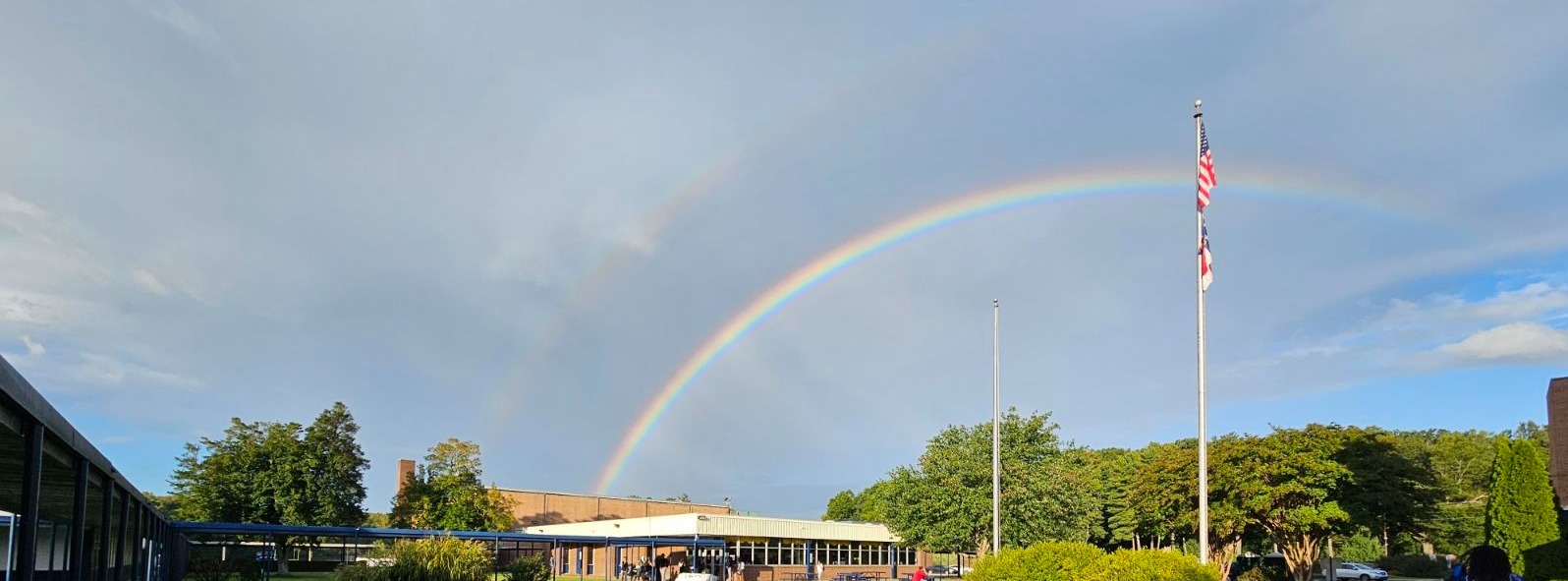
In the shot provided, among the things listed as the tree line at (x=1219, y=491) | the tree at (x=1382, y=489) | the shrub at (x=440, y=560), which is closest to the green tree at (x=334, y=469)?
the tree line at (x=1219, y=491)

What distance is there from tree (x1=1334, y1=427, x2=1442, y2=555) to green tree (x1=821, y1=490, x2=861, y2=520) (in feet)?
317

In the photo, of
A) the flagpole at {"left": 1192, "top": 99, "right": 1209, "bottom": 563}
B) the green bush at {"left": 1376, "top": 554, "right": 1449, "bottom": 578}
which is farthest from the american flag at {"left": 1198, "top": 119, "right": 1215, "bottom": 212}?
the green bush at {"left": 1376, "top": 554, "right": 1449, "bottom": 578}

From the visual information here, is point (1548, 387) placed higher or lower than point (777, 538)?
higher

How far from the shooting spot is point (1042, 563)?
2223cm

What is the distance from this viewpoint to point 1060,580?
21.7m

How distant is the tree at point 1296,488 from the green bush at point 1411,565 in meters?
31.2

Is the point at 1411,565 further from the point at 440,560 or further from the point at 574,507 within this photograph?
the point at 440,560

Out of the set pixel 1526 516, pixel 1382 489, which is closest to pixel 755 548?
pixel 1382 489

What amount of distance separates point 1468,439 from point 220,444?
4641 inches

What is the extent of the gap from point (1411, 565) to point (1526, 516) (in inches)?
1819

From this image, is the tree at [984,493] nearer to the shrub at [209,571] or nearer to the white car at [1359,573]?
the white car at [1359,573]

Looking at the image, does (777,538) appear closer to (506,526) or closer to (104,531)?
(506,526)

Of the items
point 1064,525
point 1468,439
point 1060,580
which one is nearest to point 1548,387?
point 1064,525

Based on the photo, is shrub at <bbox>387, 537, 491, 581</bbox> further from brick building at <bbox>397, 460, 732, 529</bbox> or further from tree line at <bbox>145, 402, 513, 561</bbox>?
brick building at <bbox>397, 460, 732, 529</bbox>
